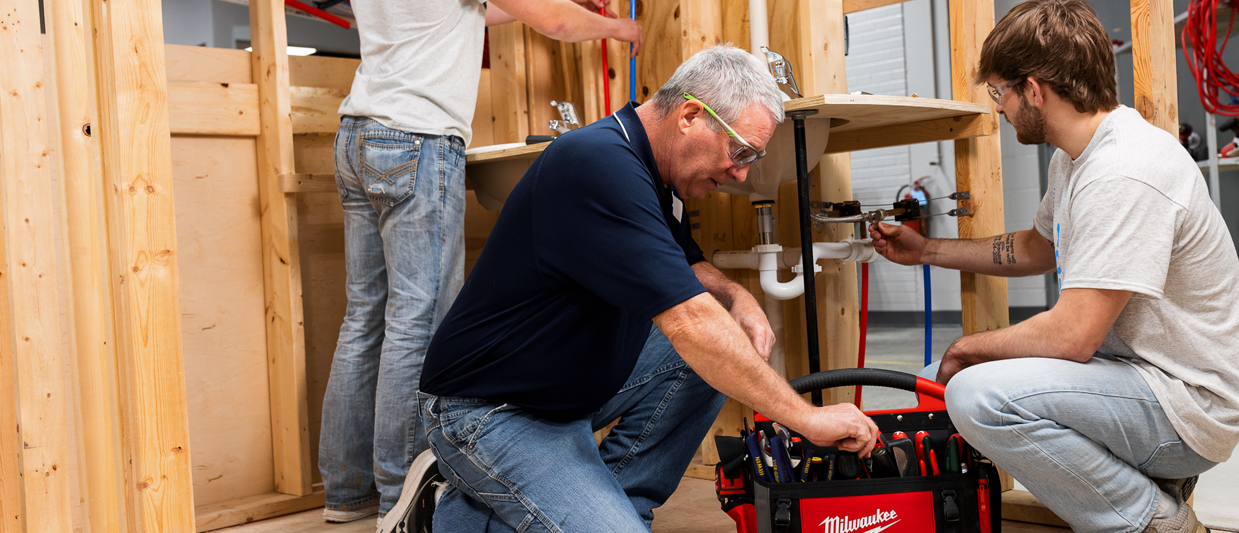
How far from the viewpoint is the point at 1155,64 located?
185 cm

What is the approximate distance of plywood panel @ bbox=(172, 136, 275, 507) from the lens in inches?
93.1

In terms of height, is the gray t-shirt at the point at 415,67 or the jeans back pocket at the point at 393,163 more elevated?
the gray t-shirt at the point at 415,67

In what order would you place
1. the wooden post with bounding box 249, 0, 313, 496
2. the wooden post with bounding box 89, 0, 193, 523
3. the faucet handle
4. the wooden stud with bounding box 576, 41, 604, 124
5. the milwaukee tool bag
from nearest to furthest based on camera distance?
the milwaukee tool bag → the wooden post with bounding box 89, 0, 193, 523 → the faucet handle → the wooden post with bounding box 249, 0, 313, 496 → the wooden stud with bounding box 576, 41, 604, 124

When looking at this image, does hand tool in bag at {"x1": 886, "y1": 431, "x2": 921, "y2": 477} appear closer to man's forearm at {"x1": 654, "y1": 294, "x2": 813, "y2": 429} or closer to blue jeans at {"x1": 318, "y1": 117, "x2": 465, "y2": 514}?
→ man's forearm at {"x1": 654, "y1": 294, "x2": 813, "y2": 429}

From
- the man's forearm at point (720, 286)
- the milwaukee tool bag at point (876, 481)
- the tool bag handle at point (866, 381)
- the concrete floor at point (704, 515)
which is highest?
the man's forearm at point (720, 286)

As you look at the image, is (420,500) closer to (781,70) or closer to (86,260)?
Answer: (86,260)

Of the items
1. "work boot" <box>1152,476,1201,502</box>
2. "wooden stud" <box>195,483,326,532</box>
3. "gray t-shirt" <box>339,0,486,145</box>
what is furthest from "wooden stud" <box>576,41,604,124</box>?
"work boot" <box>1152,476,1201,502</box>

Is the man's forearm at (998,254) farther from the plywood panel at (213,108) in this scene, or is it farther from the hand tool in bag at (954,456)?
the plywood panel at (213,108)

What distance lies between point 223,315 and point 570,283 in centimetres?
137

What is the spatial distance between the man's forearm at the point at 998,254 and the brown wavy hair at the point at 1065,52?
45 cm

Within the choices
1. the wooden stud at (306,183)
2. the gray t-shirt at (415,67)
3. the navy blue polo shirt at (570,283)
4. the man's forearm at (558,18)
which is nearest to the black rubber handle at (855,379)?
the navy blue polo shirt at (570,283)

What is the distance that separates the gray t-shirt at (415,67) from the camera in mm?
2123

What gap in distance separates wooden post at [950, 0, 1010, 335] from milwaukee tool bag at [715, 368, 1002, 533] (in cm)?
77

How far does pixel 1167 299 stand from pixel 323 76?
2272mm
